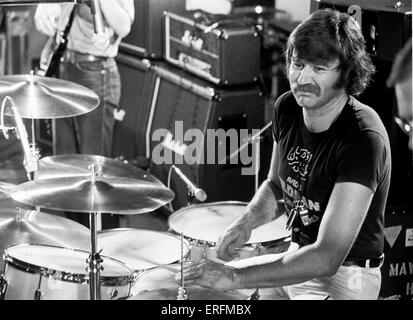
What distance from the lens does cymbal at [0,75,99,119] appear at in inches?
152

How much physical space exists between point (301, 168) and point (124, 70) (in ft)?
8.07

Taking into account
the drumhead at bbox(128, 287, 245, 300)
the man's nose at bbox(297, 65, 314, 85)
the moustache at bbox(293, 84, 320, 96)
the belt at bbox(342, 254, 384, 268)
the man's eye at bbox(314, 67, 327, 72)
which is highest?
the man's eye at bbox(314, 67, 327, 72)

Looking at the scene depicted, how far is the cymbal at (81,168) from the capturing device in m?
3.69

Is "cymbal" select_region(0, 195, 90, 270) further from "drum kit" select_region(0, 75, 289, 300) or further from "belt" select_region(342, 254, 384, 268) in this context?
"belt" select_region(342, 254, 384, 268)

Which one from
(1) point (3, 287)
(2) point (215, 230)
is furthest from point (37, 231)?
(2) point (215, 230)

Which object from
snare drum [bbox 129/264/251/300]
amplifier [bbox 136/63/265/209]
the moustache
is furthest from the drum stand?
amplifier [bbox 136/63/265/209]

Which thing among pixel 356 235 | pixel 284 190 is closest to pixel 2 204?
pixel 284 190

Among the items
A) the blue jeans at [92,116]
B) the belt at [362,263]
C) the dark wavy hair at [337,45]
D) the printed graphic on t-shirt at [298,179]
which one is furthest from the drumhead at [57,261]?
the blue jeans at [92,116]

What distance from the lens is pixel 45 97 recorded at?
394 centimetres

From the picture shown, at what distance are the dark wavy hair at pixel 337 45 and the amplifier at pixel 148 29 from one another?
2.10m

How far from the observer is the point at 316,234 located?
3365 millimetres

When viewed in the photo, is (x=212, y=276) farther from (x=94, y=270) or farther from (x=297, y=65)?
(x=297, y=65)

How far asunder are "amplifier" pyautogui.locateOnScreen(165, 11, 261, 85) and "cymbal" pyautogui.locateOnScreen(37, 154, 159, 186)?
1179 mm
